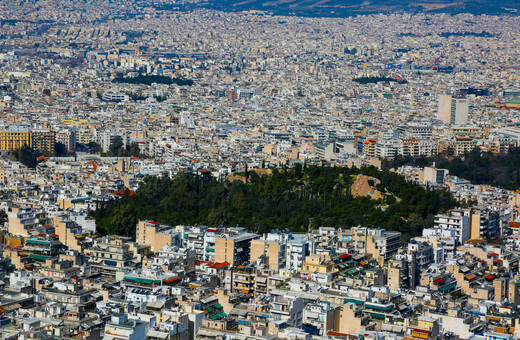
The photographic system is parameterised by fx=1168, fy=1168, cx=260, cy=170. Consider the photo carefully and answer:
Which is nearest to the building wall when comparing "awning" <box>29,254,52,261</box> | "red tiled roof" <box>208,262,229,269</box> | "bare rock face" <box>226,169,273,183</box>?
"red tiled roof" <box>208,262,229,269</box>

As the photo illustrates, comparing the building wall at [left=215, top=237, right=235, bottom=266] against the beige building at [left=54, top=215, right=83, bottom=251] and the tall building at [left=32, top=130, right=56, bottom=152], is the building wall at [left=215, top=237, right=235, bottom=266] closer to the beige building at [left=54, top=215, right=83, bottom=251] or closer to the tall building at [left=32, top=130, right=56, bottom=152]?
the beige building at [left=54, top=215, right=83, bottom=251]

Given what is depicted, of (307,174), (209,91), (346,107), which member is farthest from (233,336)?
(209,91)

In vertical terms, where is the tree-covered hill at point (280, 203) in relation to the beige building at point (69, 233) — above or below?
above

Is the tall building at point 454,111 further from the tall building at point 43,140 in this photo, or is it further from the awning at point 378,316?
the awning at point 378,316

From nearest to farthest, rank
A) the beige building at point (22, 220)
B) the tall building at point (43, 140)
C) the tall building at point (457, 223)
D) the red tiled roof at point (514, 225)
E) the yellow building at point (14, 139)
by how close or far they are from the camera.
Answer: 1. the beige building at point (22, 220)
2. the tall building at point (457, 223)
3. the red tiled roof at point (514, 225)
4. the yellow building at point (14, 139)
5. the tall building at point (43, 140)

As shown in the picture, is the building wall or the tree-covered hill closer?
the building wall

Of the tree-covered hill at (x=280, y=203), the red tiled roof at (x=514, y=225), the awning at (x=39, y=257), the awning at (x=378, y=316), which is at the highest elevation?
the tree-covered hill at (x=280, y=203)

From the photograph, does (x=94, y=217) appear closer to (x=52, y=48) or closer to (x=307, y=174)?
(x=307, y=174)

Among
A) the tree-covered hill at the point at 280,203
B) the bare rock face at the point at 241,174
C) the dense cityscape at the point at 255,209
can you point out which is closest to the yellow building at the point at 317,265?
the dense cityscape at the point at 255,209

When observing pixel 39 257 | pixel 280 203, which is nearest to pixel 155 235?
pixel 39 257
